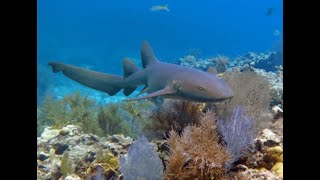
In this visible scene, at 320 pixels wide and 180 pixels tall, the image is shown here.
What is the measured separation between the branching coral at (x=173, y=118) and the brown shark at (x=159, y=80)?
18cm

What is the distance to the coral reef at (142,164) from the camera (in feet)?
12.1

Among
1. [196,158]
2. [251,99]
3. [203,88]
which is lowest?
[196,158]

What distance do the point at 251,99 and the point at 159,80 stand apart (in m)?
1.63

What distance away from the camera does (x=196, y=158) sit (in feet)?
11.6

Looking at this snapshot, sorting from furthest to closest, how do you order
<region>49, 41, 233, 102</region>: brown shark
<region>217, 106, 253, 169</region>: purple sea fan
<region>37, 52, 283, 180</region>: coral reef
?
<region>49, 41, 233, 102</region>: brown shark
<region>217, 106, 253, 169</region>: purple sea fan
<region>37, 52, 283, 180</region>: coral reef

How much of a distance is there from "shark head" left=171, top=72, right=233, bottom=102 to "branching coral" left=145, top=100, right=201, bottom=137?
Result: 19 centimetres

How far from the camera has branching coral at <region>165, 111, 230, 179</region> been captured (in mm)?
3537

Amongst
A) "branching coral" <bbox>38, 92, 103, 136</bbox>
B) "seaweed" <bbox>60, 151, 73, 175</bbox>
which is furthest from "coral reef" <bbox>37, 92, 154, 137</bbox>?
"seaweed" <bbox>60, 151, 73, 175</bbox>

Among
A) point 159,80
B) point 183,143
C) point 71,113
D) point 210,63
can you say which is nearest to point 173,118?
point 183,143

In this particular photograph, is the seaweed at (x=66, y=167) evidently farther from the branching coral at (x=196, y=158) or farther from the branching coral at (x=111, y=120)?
the branching coral at (x=111, y=120)

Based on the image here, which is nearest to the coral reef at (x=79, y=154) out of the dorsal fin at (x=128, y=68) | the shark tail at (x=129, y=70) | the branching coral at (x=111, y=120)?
the branching coral at (x=111, y=120)

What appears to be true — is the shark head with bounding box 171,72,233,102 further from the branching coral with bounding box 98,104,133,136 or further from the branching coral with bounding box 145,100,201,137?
the branching coral with bounding box 98,104,133,136

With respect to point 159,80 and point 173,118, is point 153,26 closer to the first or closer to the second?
point 159,80
